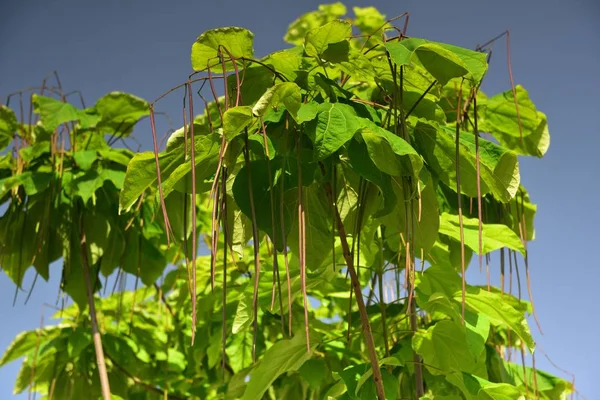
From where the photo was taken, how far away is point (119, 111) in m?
1.78

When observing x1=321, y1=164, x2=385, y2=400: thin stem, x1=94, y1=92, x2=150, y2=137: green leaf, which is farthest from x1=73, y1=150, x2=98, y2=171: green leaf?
x1=321, y1=164, x2=385, y2=400: thin stem

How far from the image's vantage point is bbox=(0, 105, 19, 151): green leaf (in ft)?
5.65

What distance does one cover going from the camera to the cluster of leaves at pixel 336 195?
2.60 feet

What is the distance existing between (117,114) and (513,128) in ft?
3.43

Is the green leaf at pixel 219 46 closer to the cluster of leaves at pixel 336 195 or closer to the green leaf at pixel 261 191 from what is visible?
the cluster of leaves at pixel 336 195

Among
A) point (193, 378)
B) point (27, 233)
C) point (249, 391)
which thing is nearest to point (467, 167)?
point (249, 391)

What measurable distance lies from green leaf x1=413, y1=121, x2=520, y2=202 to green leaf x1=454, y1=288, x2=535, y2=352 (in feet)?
0.99

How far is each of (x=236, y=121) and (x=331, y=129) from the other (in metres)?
0.12

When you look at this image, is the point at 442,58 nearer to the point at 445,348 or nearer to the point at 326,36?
the point at 326,36

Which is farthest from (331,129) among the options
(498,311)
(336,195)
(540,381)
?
(540,381)

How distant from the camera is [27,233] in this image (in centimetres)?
171

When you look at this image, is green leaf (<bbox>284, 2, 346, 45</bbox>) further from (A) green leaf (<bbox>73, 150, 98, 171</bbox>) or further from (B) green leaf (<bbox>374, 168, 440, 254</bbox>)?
(B) green leaf (<bbox>374, 168, 440, 254</bbox>)

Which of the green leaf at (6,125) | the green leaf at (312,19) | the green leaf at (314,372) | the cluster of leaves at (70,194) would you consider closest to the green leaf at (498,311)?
A: the green leaf at (314,372)

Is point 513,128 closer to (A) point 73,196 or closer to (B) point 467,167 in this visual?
(B) point 467,167
